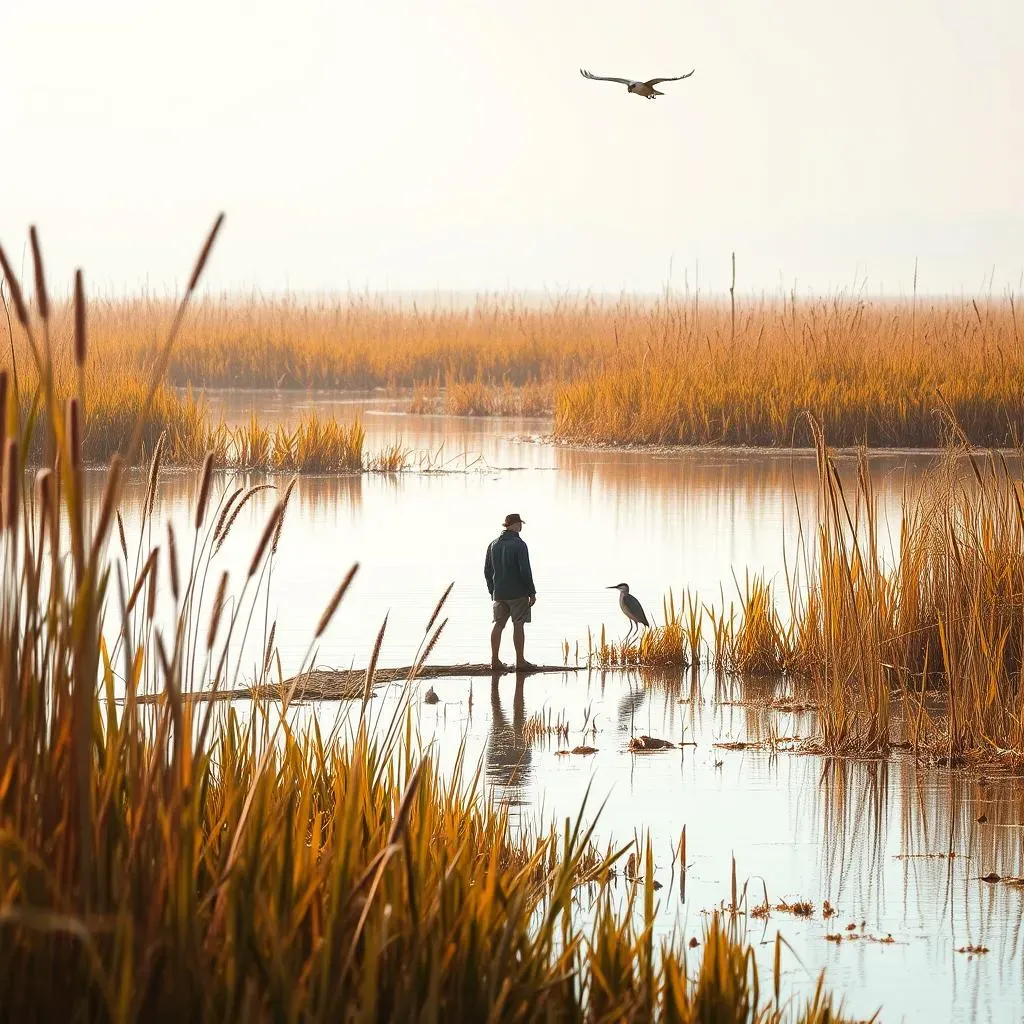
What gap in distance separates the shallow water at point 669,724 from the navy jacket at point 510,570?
1.58 ft

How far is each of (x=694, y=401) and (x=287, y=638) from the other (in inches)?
514

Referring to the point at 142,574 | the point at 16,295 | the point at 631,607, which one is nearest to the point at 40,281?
the point at 16,295

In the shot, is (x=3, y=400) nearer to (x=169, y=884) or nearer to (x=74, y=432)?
(x=74, y=432)

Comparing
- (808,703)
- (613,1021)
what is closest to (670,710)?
(808,703)

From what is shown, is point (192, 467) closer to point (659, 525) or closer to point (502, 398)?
point (659, 525)

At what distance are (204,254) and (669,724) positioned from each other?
6079mm

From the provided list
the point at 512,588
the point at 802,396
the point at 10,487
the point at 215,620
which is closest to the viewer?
the point at 10,487

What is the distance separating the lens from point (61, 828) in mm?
2588

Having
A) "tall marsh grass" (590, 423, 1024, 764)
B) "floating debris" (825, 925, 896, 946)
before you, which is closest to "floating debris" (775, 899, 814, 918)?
"floating debris" (825, 925, 896, 946)

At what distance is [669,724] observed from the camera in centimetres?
→ 823

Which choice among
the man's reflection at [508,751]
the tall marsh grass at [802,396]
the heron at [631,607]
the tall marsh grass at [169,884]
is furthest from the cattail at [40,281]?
the tall marsh grass at [802,396]

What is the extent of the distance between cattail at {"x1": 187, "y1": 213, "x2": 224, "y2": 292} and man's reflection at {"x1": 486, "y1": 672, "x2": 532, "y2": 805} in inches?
167

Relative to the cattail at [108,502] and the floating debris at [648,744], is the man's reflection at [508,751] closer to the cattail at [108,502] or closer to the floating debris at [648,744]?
the floating debris at [648,744]

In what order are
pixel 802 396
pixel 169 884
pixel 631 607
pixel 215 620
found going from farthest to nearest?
pixel 802 396 < pixel 631 607 < pixel 169 884 < pixel 215 620
